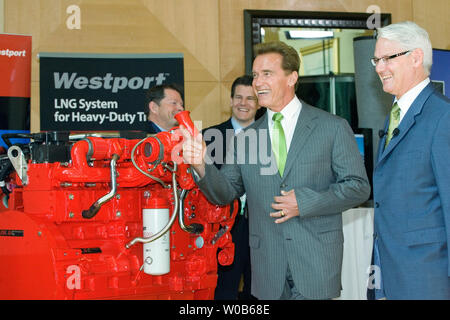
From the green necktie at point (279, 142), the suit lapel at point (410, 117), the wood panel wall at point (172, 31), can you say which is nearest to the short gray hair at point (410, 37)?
the suit lapel at point (410, 117)

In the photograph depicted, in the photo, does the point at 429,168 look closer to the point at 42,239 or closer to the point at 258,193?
the point at 258,193

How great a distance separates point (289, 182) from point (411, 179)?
0.57 m

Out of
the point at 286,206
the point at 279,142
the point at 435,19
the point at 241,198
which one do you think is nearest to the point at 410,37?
the point at 279,142

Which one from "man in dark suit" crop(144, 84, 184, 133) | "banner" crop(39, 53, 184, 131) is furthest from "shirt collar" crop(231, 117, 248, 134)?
"banner" crop(39, 53, 184, 131)

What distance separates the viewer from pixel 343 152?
2.50m

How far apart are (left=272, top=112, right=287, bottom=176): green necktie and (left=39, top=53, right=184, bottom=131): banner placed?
3.20m

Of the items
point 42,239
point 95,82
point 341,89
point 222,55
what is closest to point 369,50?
point 341,89

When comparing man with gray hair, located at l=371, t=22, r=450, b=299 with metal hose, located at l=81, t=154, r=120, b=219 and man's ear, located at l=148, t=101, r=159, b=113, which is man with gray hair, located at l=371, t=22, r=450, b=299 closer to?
metal hose, located at l=81, t=154, r=120, b=219

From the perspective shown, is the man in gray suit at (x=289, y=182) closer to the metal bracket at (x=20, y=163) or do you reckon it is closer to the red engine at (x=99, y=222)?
the red engine at (x=99, y=222)

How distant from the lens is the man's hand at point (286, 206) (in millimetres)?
2422

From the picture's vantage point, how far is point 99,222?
2771mm

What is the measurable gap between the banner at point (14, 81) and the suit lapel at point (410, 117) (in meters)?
3.19

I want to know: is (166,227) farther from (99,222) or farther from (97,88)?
(97,88)

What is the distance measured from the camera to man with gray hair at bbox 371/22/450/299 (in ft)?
6.91
